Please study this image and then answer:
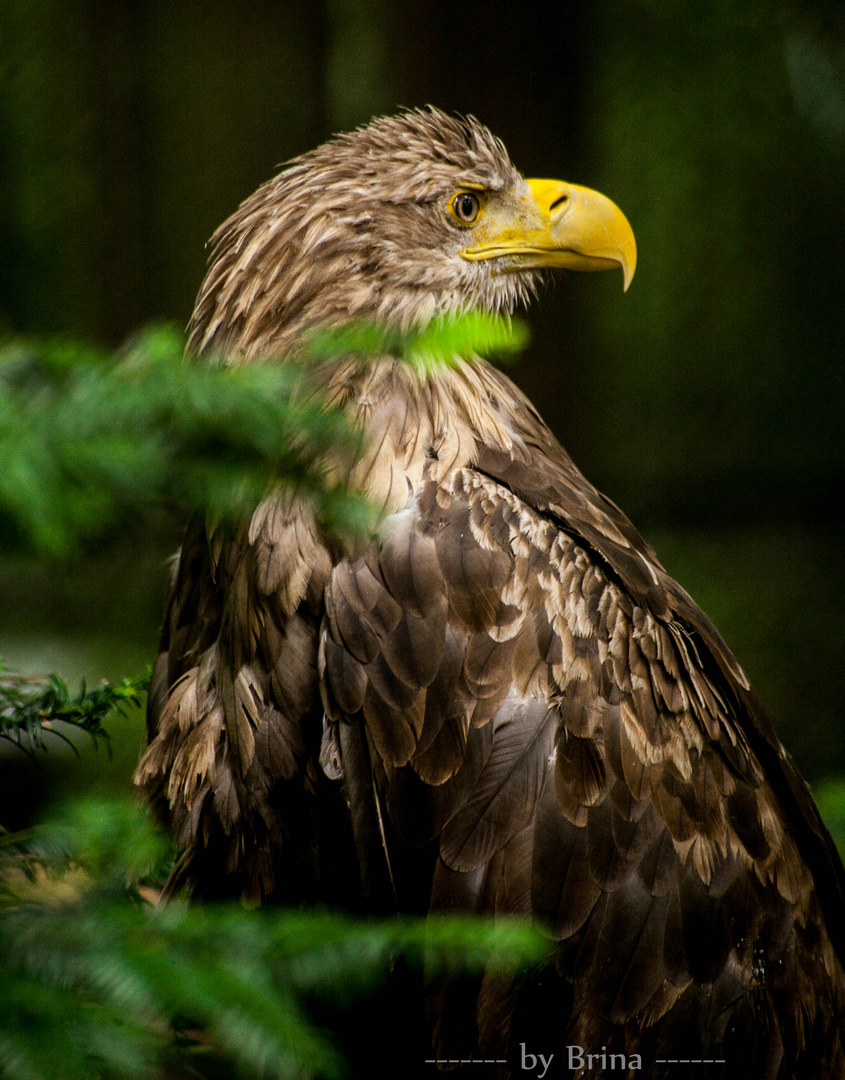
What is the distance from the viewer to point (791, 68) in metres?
4.76

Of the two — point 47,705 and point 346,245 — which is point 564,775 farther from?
point 346,245

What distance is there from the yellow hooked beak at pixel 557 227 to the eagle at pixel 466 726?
0.13 meters

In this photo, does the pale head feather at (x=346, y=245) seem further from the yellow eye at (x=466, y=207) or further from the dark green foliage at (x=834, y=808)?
the dark green foliage at (x=834, y=808)

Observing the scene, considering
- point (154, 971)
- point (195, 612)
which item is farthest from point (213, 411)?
point (195, 612)

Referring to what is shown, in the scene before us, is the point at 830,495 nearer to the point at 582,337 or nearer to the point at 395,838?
the point at 582,337

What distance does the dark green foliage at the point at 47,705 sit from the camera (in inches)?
58.5

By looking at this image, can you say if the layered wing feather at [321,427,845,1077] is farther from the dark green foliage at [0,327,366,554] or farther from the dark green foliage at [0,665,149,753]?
the dark green foliage at [0,327,366,554]

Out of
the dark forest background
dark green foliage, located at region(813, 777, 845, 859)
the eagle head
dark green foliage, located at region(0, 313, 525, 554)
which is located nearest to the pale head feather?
the eagle head

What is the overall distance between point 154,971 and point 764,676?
16.4ft

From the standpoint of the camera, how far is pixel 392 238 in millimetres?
2088

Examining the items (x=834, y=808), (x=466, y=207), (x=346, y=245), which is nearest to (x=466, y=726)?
(x=346, y=245)

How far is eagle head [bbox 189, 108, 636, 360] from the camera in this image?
2029 millimetres

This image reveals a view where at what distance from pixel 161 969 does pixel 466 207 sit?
2.02m

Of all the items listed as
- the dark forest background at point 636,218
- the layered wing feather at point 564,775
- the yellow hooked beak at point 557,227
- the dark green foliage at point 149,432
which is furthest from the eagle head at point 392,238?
the dark forest background at point 636,218
